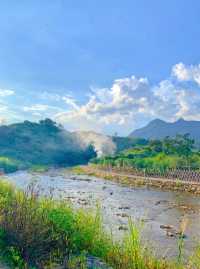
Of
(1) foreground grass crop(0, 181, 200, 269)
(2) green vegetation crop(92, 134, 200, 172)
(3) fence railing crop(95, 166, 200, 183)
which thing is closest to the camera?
(1) foreground grass crop(0, 181, 200, 269)

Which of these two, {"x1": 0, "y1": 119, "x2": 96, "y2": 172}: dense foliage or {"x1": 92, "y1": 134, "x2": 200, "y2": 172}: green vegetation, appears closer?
{"x1": 92, "y1": 134, "x2": 200, "y2": 172}: green vegetation

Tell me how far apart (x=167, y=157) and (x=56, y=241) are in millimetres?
63721

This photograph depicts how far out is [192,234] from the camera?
18.9 m

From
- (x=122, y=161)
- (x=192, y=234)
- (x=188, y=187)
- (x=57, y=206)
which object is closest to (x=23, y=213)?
(x=57, y=206)

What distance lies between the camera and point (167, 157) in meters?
71.9

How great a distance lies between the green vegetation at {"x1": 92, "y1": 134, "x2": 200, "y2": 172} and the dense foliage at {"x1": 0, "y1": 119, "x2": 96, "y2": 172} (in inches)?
1673

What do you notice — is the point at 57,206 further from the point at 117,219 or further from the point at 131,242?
the point at 117,219

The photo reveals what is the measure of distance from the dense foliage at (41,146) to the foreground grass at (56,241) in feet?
357

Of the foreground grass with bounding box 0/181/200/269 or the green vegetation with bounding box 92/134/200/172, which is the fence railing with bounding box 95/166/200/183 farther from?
the foreground grass with bounding box 0/181/200/269

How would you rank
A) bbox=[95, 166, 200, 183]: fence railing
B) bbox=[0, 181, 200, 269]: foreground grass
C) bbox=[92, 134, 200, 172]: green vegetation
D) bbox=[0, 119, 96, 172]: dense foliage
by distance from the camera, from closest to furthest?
bbox=[0, 181, 200, 269]: foreground grass < bbox=[95, 166, 200, 183]: fence railing < bbox=[92, 134, 200, 172]: green vegetation < bbox=[0, 119, 96, 172]: dense foliage

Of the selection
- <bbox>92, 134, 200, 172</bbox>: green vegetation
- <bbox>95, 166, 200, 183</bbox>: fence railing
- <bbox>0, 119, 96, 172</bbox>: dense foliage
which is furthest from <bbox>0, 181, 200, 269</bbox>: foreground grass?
<bbox>0, 119, 96, 172</bbox>: dense foliage

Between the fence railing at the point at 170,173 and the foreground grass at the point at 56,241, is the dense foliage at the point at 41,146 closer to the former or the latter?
the fence railing at the point at 170,173

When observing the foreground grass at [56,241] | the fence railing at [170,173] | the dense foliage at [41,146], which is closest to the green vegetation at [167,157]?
the fence railing at [170,173]

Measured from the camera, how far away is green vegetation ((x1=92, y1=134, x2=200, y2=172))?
67062mm
